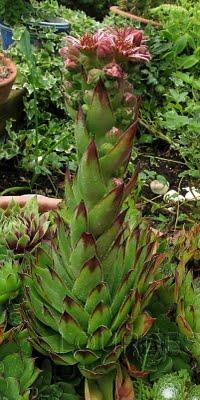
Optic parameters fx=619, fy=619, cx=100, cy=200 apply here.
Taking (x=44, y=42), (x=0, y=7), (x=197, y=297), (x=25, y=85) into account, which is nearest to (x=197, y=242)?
(x=197, y=297)

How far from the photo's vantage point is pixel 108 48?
3.51ft

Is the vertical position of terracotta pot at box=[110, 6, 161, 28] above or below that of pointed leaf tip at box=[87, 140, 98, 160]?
below

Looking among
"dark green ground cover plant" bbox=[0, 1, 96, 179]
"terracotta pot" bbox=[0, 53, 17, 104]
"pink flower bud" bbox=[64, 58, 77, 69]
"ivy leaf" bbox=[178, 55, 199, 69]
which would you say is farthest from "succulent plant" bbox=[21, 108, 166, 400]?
"ivy leaf" bbox=[178, 55, 199, 69]

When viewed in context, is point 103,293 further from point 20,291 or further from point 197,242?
point 197,242

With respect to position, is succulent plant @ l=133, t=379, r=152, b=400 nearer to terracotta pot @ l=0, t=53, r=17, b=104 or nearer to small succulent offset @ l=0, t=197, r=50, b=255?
small succulent offset @ l=0, t=197, r=50, b=255

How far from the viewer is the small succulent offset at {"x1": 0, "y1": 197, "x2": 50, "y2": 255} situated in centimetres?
156

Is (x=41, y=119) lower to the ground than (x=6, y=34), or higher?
lower

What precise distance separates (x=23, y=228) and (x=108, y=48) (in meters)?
0.64

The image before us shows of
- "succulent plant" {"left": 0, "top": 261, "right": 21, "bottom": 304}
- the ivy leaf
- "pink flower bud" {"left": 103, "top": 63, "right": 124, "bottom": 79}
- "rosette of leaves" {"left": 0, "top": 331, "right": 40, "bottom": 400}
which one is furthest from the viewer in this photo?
the ivy leaf

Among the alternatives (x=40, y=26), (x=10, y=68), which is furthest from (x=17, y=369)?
(x=40, y=26)

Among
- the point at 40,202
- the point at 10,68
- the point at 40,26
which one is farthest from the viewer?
the point at 40,26

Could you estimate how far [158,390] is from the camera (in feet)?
4.04

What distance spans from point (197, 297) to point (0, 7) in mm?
3588

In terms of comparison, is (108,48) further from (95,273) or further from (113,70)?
(95,273)
